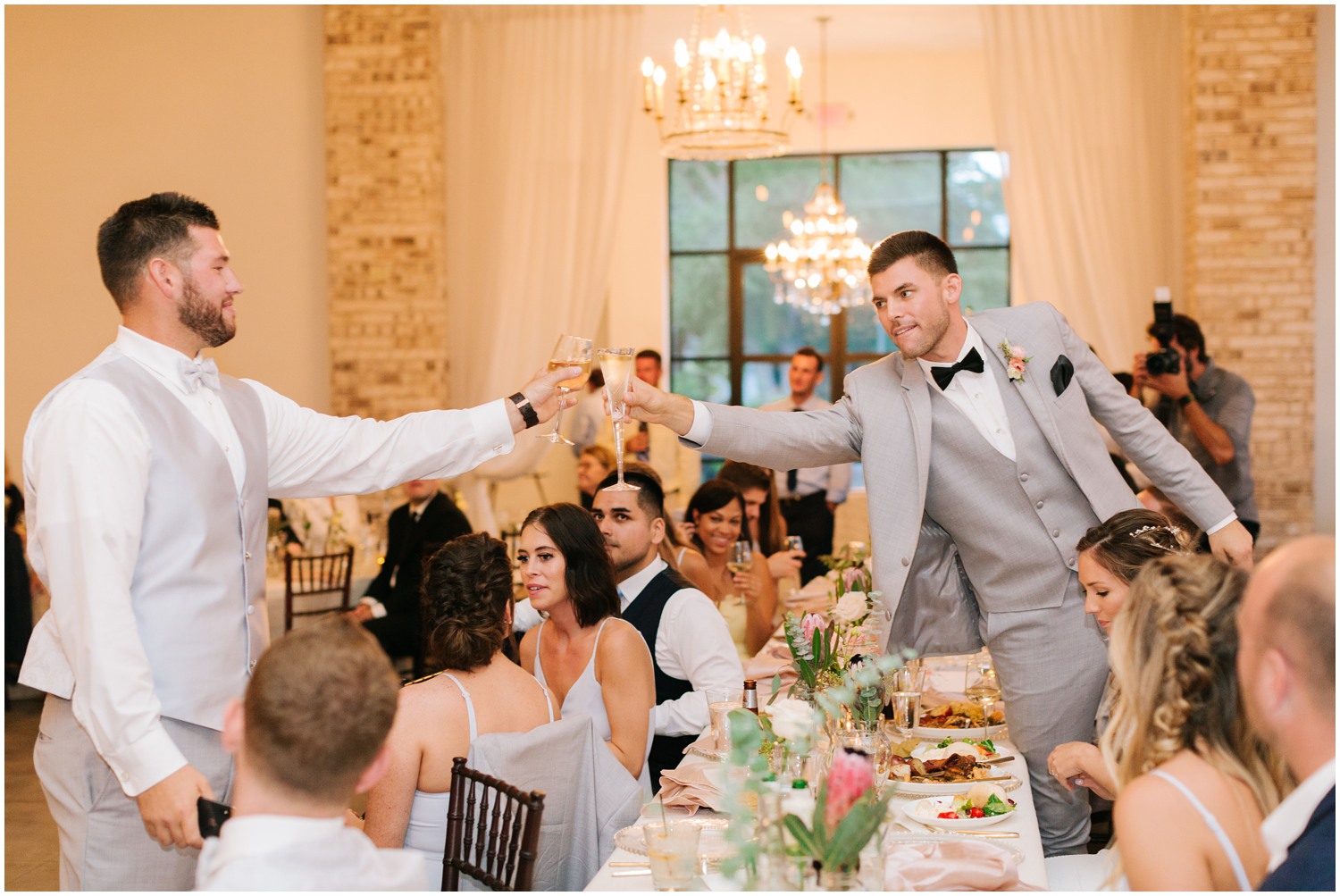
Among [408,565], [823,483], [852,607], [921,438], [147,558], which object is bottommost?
[408,565]

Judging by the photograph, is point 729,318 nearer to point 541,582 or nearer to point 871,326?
point 871,326

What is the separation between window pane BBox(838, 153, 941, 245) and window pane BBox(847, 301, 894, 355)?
72 centimetres

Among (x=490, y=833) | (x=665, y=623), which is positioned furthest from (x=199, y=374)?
(x=665, y=623)

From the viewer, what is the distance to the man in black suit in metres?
6.02

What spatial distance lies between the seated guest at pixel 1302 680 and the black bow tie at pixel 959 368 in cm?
167

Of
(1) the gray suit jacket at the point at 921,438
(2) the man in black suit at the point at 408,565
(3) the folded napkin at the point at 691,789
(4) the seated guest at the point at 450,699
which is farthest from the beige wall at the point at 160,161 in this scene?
(3) the folded napkin at the point at 691,789

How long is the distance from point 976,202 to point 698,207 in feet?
8.73

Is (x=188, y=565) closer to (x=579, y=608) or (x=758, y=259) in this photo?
(x=579, y=608)

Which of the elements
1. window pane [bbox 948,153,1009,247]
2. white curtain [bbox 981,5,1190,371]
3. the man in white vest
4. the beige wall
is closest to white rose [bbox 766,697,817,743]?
the man in white vest

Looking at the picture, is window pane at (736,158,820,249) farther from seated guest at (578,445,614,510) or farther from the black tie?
seated guest at (578,445,614,510)

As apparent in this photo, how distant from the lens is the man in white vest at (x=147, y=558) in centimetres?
215

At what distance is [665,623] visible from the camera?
11.7 ft

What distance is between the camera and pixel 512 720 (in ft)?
8.80

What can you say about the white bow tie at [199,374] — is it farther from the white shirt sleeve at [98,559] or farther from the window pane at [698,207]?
the window pane at [698,207]
